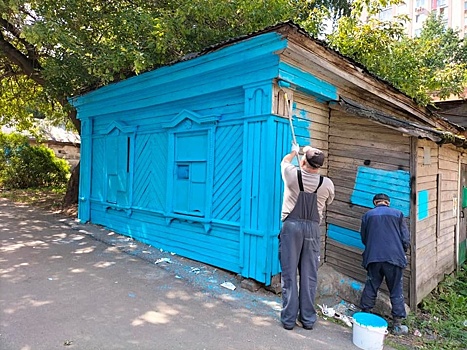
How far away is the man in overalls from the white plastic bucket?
1.53 ft

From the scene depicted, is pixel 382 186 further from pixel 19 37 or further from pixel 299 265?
pixel 19 37

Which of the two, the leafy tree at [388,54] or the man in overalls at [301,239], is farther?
the leafy tree at [388,54]

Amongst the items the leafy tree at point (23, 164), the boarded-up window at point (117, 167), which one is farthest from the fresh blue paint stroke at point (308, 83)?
the leafy tree at point (23, 164)

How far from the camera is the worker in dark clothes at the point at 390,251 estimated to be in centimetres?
439

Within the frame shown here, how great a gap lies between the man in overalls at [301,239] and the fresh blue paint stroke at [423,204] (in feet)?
7.23

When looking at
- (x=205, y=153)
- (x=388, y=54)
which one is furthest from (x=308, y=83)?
(x=388, y=54)

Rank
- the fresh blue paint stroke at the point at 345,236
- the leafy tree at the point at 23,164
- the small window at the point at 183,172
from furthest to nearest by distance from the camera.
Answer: the leafy tree at the point at 23,164, the small window at the point at 183,172, the fresh blue paint stroke at the point at 345,236

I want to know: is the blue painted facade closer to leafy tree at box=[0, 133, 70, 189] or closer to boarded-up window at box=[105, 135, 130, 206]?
boarded-up window at box=[105, 135, 130, 206]

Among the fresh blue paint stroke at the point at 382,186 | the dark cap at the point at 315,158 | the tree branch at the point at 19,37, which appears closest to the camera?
the dark cap at the point at 315,158

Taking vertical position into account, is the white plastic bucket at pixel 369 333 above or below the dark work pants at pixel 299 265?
below

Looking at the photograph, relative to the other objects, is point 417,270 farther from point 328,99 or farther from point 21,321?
point 21,321

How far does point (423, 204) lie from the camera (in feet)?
17.8

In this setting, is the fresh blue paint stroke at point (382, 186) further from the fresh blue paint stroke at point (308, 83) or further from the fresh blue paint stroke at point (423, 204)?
the fresh blue paint stroke at point (308, 83)

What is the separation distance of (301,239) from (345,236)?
1990 millimetres
